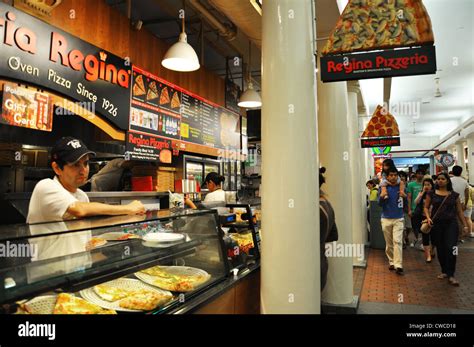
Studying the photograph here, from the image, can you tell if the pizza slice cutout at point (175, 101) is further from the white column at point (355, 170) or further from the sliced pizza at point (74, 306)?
the sliced pizza at point (74, 306)

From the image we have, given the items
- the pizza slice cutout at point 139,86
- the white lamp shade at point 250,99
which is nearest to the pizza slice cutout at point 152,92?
the pizza slice cutout at point 139,86

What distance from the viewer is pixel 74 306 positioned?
1.71 meters

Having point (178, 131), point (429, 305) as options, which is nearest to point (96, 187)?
point (178, 131)

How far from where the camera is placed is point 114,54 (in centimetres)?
487

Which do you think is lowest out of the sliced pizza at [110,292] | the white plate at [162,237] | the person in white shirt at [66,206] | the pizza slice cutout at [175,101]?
the sliced pizza at [110,292]

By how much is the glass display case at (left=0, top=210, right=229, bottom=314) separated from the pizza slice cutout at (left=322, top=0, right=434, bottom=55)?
196cm

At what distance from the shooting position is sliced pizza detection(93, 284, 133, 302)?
6.24 ft

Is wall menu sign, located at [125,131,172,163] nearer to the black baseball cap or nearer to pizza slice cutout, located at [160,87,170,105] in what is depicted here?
pizza slice cutout, located at [160,87,170,105]

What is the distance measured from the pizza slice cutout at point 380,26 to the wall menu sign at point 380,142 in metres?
5.32

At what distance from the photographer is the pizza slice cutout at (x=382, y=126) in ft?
26.3
